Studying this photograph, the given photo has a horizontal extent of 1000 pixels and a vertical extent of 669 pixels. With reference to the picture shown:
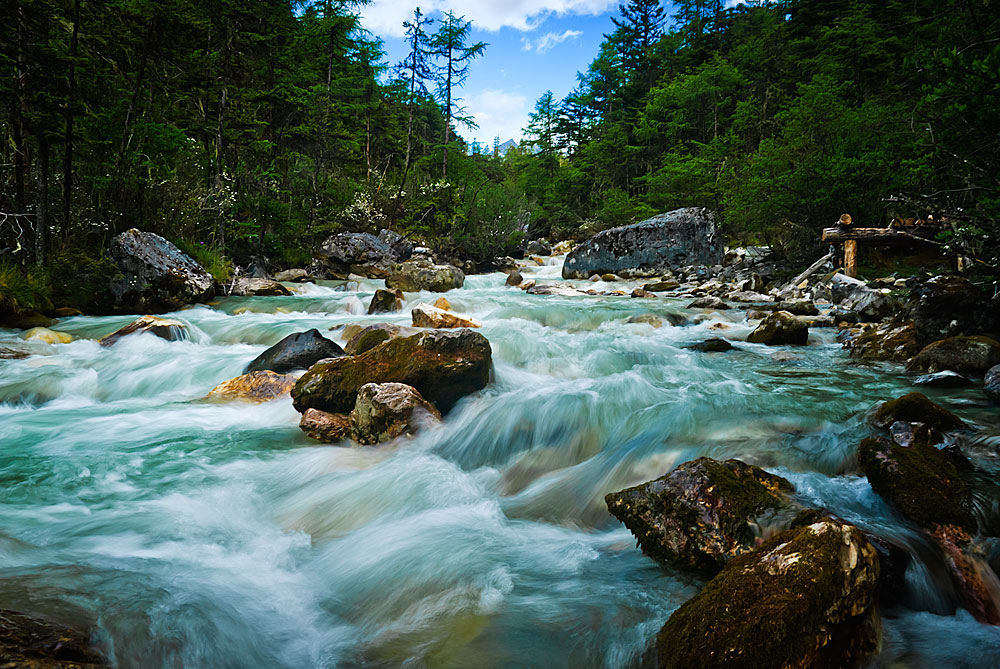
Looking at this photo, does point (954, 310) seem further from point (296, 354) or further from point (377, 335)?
point (296, 354)

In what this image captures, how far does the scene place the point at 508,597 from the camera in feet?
8.47

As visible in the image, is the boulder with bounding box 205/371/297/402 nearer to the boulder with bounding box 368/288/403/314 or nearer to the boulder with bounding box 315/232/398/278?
the boulder with bounding box 368/288/403/314

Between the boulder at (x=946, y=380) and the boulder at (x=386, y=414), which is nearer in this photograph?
the boulder at (x=386, y=414)

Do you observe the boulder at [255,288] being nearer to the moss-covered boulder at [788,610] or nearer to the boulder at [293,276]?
the boulder at [293,276]

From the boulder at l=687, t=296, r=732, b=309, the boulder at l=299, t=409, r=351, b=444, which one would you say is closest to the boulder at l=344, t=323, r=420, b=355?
the boulder at l=299, t=409, r=351, b=444

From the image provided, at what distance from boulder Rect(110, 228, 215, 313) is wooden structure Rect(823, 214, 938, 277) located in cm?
1439

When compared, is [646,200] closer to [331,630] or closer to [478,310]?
[478,310]

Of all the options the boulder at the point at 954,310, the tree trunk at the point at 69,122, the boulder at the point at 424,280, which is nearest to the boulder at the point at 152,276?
the tree trunk at the point at 69,122

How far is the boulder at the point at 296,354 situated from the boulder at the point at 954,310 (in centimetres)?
740

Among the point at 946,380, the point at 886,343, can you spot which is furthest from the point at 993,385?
the point at 886,343

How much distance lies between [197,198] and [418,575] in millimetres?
12732

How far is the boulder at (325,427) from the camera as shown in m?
4.71

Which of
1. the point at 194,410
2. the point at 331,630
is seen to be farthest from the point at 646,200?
the point at 331,630

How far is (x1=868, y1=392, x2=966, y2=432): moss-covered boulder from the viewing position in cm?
355
